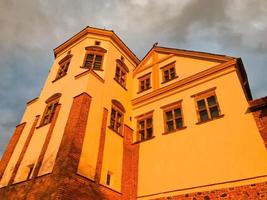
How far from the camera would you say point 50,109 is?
552 inches

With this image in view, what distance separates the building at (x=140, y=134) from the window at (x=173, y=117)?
2.5 inches

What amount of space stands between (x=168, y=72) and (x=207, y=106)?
5168 mm

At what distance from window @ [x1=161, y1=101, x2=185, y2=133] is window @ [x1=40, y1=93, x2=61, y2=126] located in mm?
Answer: 7268

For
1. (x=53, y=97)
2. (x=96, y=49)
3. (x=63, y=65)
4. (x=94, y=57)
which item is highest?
(x=96, y=49)

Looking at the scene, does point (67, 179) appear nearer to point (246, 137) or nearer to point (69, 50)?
point (246, 137)

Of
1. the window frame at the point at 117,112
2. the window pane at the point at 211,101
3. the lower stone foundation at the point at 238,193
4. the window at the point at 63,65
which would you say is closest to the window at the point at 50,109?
the window at the point at 63,65

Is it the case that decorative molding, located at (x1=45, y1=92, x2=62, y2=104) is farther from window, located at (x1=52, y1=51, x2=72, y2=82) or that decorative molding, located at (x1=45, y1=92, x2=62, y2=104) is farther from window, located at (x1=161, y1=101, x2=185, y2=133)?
window, located at (x1=161, y1=101, x2=185, y2=133)

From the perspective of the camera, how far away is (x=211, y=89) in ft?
42.4

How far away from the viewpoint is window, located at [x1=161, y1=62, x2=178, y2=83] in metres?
16.1

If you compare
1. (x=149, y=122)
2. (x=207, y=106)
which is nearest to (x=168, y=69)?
(x=149, y=122)

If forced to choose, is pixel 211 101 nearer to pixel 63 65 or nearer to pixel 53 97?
pixel 53 97

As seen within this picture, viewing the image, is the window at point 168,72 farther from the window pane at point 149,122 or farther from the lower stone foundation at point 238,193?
the lower stone foundation at point 238,193

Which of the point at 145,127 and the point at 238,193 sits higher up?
the point at 145,127

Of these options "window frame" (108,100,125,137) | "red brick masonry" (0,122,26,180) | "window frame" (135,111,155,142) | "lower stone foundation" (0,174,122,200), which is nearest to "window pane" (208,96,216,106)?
"window frame" (135,111,155,142)
